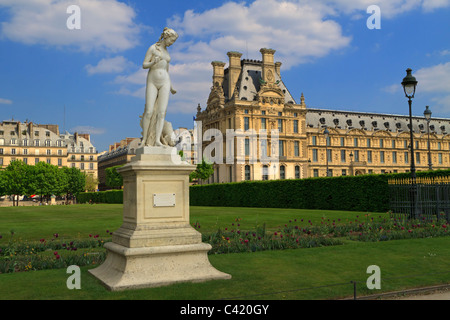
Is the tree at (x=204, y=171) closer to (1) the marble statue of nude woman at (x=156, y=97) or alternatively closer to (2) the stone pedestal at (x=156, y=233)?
(1) the marble statue of nude woman at (x=156, y=97)

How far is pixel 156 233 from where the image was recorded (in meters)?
8.18

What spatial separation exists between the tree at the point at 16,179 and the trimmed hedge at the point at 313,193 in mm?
44548

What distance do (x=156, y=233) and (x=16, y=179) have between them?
82.2m

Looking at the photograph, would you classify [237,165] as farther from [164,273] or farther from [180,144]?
[164,273]

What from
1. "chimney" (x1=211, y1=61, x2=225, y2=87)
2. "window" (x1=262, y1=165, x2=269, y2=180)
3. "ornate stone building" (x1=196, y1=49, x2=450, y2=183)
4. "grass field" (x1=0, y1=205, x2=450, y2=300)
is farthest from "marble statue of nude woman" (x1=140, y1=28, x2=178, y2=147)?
"chimney" (x1=211, y1=61, x2=225, y2=87)

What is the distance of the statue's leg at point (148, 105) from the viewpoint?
8.93 metres

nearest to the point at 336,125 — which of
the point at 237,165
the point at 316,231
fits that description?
the point at 237,165

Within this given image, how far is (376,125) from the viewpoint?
302 feet

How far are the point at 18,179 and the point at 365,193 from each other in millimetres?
70238

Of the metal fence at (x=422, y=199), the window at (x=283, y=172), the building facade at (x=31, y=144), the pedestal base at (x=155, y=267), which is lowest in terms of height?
the pedestal base at (x=155, y=267)

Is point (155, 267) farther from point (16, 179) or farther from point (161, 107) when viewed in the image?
point (16, 179)

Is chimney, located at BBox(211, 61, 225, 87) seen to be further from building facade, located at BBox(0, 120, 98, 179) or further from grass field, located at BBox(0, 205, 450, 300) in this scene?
grass field, located at BBox(0, 205, 450, 300)

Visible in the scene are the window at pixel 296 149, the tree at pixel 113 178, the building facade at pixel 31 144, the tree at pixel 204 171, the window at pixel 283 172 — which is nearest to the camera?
the tree at pixel 204 171

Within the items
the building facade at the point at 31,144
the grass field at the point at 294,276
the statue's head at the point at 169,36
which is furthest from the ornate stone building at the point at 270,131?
the statue's head at the point at 169,36
